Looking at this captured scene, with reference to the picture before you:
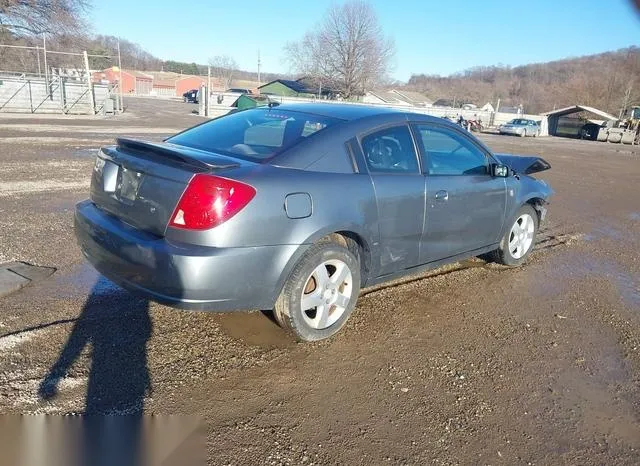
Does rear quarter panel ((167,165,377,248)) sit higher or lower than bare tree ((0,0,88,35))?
lower

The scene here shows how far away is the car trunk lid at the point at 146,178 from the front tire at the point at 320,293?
2.65ft

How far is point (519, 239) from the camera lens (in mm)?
5172

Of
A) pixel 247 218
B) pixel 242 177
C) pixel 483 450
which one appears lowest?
pixel 483 450

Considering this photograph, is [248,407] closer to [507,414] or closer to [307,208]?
[307,208]

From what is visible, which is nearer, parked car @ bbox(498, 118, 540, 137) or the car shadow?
the car shadow

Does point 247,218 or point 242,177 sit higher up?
point 242,177

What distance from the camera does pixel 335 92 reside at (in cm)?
6725

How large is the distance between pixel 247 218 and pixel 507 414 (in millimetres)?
1835

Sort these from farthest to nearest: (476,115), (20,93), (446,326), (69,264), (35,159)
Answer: (476,115)
(20,93)
(35,159)
(69,264)
(446,326)

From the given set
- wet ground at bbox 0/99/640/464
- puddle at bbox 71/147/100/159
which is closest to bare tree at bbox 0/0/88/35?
puddle at bbox 71/147/100/159

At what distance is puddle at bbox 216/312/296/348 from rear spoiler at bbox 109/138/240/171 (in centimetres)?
121

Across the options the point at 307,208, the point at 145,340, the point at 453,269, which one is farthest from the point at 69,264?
the point at 453,269

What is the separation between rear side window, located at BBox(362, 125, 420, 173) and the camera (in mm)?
3500

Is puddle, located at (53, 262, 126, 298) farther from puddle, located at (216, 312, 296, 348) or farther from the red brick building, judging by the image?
the red brick building
